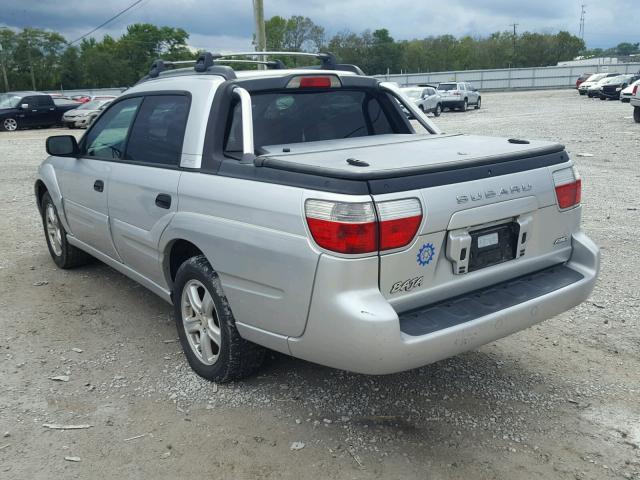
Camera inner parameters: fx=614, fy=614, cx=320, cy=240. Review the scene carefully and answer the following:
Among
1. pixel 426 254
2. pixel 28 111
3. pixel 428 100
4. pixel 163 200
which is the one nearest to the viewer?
pixel 426 254

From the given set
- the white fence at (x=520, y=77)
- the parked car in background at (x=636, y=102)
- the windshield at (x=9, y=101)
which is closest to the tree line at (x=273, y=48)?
the white fence at (x=520, y=77)

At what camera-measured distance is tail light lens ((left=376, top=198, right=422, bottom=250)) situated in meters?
2.74

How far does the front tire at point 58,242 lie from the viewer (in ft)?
19.1

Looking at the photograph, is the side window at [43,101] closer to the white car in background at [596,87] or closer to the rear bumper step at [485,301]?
the rear bumper step at [485,301]

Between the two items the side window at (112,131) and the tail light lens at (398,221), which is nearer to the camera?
the tail light lens at (398,221)

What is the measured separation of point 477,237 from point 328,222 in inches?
33.3

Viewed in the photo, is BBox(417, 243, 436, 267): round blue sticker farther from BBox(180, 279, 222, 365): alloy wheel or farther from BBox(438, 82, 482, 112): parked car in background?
BBox(438, 82, 482, 112): parked car in background

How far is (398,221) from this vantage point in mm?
2768

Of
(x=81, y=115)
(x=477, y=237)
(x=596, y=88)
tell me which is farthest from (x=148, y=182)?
(x=596, y=88)

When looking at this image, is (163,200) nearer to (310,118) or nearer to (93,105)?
(310,118)

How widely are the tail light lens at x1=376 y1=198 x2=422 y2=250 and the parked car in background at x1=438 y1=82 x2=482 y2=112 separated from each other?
3112cm

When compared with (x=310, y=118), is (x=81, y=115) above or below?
below

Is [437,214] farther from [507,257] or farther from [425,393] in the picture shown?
[425,393]

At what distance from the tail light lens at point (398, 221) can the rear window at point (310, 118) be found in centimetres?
127
